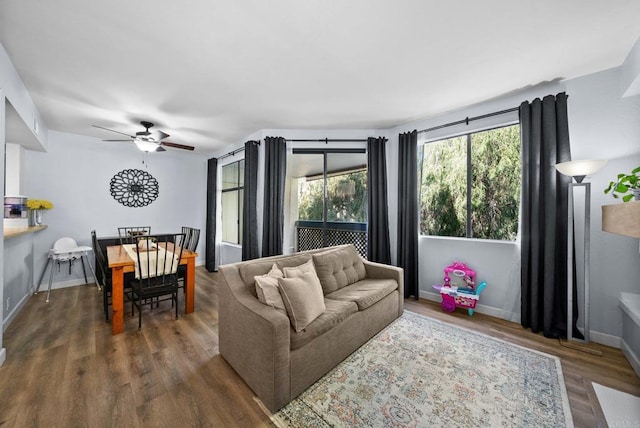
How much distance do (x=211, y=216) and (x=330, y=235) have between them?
294cm

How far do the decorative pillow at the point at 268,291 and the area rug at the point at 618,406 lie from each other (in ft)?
7.35

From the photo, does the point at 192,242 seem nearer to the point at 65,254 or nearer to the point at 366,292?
the point at 65,254

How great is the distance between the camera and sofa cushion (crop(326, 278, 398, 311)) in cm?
240

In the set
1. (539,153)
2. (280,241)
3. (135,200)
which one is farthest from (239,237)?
(539,153)

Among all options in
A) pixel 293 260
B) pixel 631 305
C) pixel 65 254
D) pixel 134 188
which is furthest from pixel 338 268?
pixel 134 188

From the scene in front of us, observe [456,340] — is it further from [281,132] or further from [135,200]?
[135,200]

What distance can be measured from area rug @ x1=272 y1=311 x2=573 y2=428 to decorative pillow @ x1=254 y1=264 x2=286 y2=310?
0.66 meters

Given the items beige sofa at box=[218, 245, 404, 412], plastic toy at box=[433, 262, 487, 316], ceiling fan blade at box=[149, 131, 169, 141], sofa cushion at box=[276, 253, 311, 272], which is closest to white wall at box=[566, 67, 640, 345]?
plastic toy at box=[433, 262, 487, 316]

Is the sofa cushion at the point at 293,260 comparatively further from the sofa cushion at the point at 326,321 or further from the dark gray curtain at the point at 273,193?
the dark gray curtain at the point at 273,193

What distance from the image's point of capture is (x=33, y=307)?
328 cm

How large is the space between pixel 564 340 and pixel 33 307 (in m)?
6.34

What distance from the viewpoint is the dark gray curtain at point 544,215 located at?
2.56 m

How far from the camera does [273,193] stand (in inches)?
162

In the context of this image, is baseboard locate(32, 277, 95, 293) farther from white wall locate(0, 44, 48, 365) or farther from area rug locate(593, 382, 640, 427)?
area rug locate(593, 382, 640, 427)
